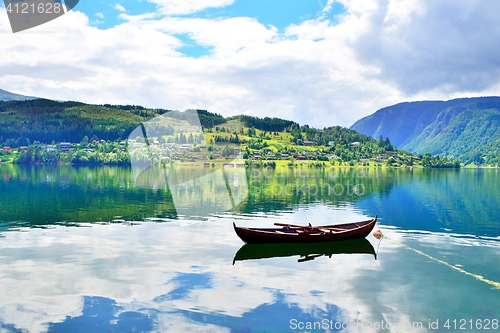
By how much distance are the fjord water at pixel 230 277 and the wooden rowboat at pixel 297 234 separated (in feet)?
2.95

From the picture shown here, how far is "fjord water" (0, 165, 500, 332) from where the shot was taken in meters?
19.2

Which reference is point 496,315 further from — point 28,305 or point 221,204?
point 221,204

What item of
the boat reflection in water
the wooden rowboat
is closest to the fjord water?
the boat reflection in water

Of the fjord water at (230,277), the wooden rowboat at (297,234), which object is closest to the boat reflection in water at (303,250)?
the fjord water at (230,277)

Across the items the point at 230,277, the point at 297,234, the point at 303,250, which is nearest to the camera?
the point at 230,277

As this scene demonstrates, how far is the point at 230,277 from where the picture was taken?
2533 cm

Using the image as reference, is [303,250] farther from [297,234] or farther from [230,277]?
[230,277]

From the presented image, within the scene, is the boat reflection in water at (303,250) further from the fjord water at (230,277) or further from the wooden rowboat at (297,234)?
the wooden rowboat at (297,234)

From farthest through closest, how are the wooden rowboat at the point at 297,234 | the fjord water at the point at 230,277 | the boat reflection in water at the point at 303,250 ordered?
the wooden rowboat at the point at 297,234
the boat reflection in water at the point at 303,250
the fjord water at the point at 230,277

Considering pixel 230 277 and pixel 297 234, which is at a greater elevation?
pixel 297 234

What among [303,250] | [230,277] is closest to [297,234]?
[303,250]

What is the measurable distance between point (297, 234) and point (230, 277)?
8.93m

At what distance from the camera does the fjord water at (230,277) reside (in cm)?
1925

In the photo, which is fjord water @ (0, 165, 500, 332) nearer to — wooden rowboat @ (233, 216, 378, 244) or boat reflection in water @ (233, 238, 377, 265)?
boat reflection in water @ (233, 238, 377, 265)
